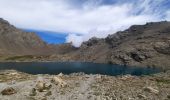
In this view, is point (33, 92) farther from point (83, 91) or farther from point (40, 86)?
point (83, 91)

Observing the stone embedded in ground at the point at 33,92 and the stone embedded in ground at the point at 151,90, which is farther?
the stone embedded in ground at the point at 33,92

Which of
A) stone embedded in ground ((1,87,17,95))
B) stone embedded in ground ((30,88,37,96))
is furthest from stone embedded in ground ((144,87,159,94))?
stone embedded in ground ((1,87,17,95))

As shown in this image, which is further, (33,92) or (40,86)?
(40,86)

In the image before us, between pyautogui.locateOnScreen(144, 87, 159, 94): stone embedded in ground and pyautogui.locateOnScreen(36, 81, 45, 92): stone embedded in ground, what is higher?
pyautogui.locateOnScreen(36, 81, 45, 92): stone embedded in ground

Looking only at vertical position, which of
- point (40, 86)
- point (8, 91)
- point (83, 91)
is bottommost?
point (83, 91)

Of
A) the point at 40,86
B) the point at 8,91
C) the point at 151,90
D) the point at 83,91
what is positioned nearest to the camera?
the point at 151,90

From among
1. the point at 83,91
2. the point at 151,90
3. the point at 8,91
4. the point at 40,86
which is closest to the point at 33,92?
the point at 40,86

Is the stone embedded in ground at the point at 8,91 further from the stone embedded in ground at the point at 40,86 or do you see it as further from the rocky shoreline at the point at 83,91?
the stone embedded in ground at the point at 40,86

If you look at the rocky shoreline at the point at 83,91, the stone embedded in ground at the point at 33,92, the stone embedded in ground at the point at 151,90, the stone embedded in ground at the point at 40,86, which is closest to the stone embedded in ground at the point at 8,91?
the rocky shoreline at the point at 83,91

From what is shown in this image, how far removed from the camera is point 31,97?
40500mm

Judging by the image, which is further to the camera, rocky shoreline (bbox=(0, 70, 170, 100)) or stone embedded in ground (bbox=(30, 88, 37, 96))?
stone embedded in ground (bbox=(30, 88, 37, 96))

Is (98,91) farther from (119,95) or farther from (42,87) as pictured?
(42,87)

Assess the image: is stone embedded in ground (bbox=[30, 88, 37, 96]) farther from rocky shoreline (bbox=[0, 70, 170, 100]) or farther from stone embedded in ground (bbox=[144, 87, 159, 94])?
stone embedded in ground (bbox=[144, 87, 159, 94])

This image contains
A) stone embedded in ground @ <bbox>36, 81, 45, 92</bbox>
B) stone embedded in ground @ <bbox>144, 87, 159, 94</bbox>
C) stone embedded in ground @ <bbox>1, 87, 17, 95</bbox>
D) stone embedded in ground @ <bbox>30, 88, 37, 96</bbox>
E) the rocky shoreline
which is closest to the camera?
the rocky shoreline
